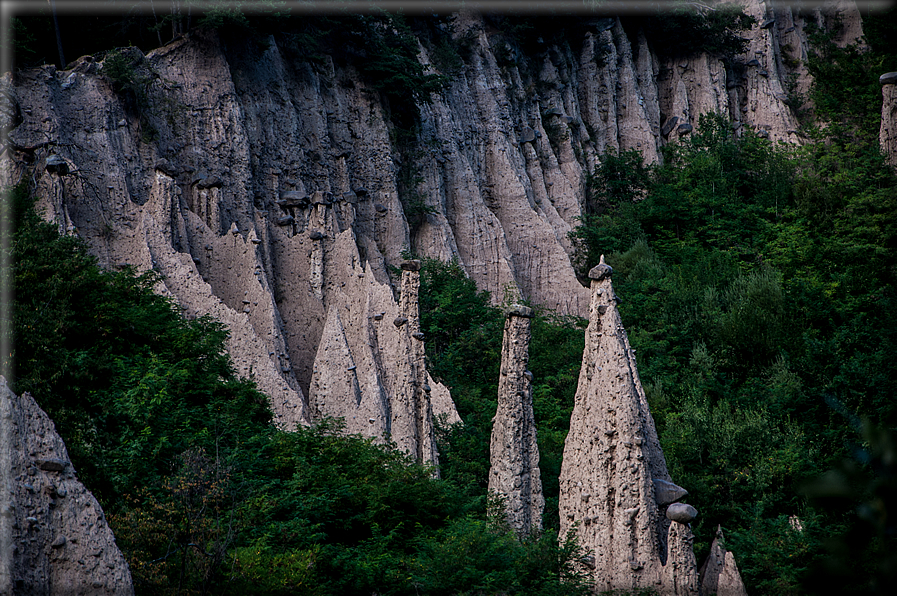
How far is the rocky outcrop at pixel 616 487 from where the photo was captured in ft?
38.5

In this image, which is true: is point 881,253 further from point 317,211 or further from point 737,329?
point 317,211

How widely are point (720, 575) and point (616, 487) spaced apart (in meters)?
2.46

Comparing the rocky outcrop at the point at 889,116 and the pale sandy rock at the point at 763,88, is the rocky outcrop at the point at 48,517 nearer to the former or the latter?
the rocky outcrop at the point at 889,116

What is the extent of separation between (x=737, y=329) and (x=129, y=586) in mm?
20115

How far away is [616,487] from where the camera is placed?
12.2 metres

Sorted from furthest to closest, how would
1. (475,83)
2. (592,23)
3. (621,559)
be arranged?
(592,23) < (475,83) < (621,559)

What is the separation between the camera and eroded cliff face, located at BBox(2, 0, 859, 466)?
18047 millimetres

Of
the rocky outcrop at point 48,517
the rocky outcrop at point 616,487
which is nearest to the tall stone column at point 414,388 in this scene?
the rocky outcrop at point 616,487

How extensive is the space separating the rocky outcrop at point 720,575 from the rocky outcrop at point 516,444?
9.40 feet

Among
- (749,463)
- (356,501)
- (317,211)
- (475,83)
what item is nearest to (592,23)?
(475,83)

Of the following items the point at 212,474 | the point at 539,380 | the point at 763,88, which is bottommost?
the point at 212,474

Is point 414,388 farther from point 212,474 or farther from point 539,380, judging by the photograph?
point 539,380

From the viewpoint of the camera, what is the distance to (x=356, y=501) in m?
14.3

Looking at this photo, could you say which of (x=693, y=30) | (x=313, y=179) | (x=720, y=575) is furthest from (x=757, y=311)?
(x=693, y=30)
